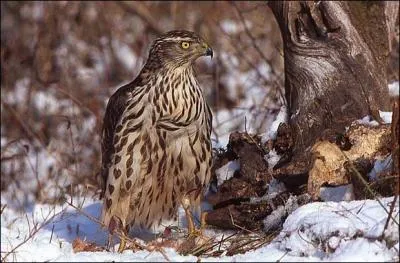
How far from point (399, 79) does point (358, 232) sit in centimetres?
430

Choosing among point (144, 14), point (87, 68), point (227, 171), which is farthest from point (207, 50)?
point (144, 14)

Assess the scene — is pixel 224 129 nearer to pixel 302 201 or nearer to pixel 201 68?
pixel 201 68

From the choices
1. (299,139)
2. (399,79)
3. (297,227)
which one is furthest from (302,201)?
(399,79)

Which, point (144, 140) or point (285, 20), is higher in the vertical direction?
point (285, 20)

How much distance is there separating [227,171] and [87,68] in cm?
605

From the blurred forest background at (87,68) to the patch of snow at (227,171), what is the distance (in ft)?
7.08

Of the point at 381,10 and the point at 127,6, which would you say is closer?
the point at 381,10

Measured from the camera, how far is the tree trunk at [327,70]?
6.37m

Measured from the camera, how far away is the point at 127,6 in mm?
12750

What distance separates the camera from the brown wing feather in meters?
6.41

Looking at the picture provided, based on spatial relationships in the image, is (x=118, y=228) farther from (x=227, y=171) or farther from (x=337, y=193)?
(x=337, y=193)

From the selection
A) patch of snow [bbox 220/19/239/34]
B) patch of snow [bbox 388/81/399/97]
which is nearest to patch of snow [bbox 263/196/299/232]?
patch of snow [bbox 388/81/399/97]

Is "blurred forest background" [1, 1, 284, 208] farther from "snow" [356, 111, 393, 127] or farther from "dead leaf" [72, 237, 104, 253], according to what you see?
"dead leaf" [72, 237, 104, 253]

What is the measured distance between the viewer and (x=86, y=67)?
12633 millimetres
